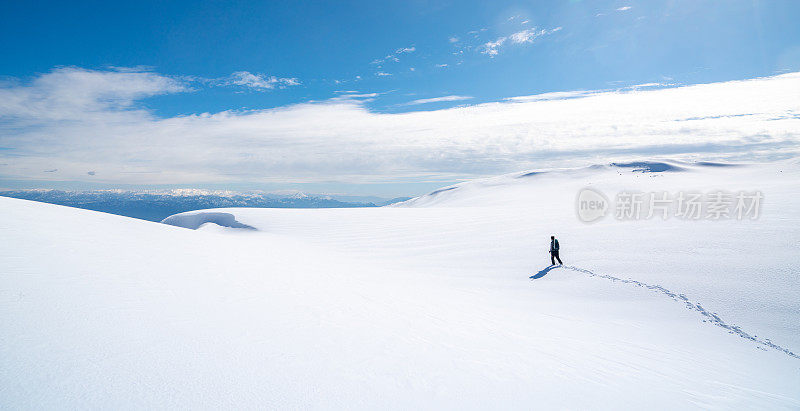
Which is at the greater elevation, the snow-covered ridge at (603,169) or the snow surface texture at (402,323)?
the snow-covered ridge at (603,169)

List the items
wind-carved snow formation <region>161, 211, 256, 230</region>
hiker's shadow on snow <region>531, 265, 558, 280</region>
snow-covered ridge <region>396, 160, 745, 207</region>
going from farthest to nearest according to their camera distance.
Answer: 1. snow-covered ridge <region>396, 160, 745, 207</region>
2. wind-carved snow formation <region>161, 211, 256, 230</region>
3. hiker's shadow on snow <region>531, 265, 558, 280</region>

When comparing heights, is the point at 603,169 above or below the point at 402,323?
above

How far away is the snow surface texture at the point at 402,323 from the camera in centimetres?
354

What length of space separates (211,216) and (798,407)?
41180 millimetres

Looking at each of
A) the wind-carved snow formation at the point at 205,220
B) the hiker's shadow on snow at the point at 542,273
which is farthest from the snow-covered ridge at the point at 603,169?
the hiker's shadow on snow at the point at 542,273

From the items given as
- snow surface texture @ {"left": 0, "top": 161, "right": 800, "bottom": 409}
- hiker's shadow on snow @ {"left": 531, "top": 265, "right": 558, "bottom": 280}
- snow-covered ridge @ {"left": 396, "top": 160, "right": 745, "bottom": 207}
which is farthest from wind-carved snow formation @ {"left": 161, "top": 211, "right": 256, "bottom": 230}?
snow-covered ridge @ {"left": 396, "top": 160, "right": 745, "bottom": 207}

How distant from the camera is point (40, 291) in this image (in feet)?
16.5

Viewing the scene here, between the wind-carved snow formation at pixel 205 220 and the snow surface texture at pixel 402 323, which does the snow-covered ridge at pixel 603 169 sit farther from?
the snow surface texture at pixel 402 323

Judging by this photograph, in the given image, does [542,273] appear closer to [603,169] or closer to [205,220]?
[205,220]

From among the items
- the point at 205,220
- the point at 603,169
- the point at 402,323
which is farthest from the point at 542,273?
the point at 603,169

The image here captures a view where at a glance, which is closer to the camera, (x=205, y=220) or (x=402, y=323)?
(x=402, y=323)

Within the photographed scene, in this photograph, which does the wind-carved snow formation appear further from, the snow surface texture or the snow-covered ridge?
the snow-covered ridge

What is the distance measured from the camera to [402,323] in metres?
6.50

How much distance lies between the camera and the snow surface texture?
11.6ft
